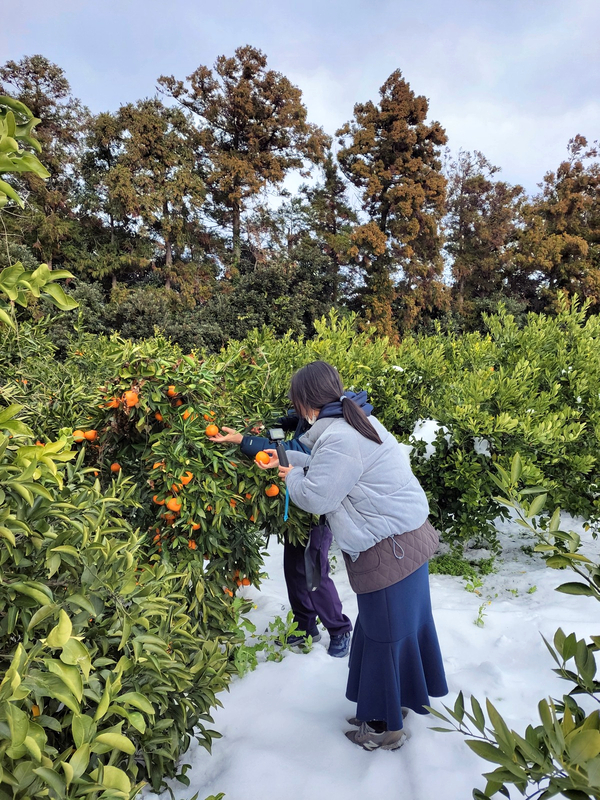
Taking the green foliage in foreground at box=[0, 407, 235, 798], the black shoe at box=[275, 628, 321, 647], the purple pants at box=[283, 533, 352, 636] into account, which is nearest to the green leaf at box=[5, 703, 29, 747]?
the green foliage in foreground at box=[0, 407, 235, 798]

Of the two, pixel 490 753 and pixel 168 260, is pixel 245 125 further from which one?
pixel 490 753

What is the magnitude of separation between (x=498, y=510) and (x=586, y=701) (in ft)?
4.50

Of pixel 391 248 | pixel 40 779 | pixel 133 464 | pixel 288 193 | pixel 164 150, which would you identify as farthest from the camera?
pixel 288 193

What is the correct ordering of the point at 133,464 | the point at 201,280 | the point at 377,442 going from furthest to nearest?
the point at 201,280 < the point at 133,464 < the point at 377,442

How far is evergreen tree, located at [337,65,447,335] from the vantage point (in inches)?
643

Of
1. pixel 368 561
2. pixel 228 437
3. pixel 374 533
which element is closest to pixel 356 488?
pixel 374 533

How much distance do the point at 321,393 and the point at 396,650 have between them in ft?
3.38

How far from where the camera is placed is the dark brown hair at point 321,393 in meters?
1.78

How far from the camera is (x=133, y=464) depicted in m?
2.05

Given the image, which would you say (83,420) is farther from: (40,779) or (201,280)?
(201,280)

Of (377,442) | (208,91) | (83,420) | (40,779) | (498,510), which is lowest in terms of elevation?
(498,510)

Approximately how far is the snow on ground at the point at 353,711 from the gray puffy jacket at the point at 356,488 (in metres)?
0.79

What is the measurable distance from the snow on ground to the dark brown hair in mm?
1214

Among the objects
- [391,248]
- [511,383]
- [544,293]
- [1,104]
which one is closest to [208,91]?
[391,248]
